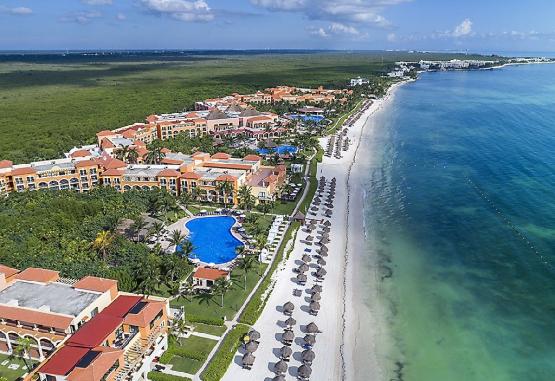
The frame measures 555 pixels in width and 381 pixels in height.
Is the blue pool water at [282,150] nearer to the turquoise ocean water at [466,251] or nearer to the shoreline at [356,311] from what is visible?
the turquoise ocean water at [466,251]

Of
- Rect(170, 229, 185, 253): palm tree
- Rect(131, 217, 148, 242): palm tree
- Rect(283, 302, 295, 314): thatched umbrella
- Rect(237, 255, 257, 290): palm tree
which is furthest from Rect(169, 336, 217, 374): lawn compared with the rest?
Rect(131, 217, 148, 242): palm tree

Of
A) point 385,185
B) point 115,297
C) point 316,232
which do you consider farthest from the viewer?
point 385,185

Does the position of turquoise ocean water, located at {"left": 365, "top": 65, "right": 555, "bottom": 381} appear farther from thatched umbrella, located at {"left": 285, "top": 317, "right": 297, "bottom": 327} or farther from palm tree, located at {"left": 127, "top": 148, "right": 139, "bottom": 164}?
palm tree, located at {"left": 127, "top": 148, "right": 139, "bottom": 164}

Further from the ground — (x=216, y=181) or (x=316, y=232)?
(x=216, y=181)

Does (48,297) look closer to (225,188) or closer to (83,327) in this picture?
(83,327)

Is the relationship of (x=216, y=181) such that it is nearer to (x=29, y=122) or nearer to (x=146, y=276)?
(x=146, y=276)

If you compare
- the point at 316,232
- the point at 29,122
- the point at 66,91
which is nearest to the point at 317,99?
the point at 29,122

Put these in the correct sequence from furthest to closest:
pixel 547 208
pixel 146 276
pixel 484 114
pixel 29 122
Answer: pixel 484 114
pixel 29 122
pixel 547 208
pixel 146 276
